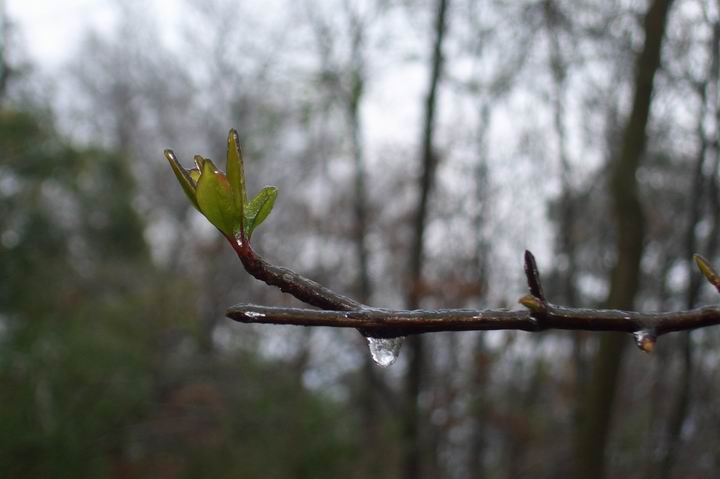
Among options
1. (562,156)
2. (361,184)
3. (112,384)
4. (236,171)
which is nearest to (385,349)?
(236,171)

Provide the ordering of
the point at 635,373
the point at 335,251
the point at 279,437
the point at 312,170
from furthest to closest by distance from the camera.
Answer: the point at 312,170
the point at 335,251
the point at 635,373
the point at 279,437

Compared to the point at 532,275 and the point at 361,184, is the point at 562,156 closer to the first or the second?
the point at 361,184

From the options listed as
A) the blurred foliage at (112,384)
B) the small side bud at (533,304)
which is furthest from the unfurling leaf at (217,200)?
the blurred foliage at (112,384)

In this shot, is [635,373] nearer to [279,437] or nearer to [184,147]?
[279,437]

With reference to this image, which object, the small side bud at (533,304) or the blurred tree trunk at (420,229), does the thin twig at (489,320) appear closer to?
the small side bud at (533,304)

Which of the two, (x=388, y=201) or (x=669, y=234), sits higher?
(x=388, y=201)

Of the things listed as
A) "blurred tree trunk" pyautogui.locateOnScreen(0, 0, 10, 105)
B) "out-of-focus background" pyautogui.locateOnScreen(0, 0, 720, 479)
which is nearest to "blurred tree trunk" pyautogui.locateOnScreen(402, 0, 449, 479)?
"out-of-focus background" pyautogui.locateOnScreen(0, 0, 720, 479)

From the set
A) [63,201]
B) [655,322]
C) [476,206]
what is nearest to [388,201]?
[476,206]
